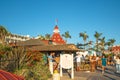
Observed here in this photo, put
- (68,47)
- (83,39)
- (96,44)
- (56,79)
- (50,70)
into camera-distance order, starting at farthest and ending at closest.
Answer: (83,39) < (96,44) < (68,47) < (50,70) < (56,79)

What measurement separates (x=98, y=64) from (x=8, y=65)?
17.5 metres

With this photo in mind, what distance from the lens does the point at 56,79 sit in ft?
37.7

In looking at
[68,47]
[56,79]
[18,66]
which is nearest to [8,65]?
[18,66]

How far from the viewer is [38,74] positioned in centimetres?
1340

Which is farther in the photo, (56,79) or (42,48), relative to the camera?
(42,48)

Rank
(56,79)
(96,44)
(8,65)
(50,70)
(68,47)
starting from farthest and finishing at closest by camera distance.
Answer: (96,44) → (68,47) → (50,70) → (8,65) → (56,79)

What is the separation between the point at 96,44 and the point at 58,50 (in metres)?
57.4

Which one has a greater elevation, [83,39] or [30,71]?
[83,39]

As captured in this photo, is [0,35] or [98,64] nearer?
[98,64]

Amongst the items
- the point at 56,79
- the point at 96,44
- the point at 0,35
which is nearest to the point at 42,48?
the point at 56,79

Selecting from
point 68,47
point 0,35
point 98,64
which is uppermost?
A: point 0,35

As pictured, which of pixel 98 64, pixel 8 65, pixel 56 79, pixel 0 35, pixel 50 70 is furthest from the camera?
pixel 0 35

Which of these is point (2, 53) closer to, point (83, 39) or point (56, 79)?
point (56, 79)

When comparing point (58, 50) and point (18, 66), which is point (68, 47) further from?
point (18, 66)
